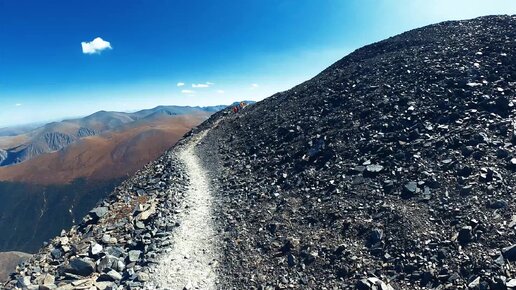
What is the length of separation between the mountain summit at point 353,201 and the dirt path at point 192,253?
0.38 feet

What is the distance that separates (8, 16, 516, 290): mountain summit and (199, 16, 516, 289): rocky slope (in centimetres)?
9

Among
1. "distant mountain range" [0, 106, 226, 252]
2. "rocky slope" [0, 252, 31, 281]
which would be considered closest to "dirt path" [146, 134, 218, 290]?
"rocky slope" [0, 252, 31, 281]

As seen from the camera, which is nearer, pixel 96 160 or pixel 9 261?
pixel 9 261

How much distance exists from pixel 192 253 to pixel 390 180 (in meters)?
13.8

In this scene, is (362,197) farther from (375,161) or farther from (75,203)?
(75,203)

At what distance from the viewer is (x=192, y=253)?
68.1ft

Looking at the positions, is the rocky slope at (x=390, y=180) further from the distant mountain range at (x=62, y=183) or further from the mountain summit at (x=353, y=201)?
the distant mountain range at (x=62, y=183)

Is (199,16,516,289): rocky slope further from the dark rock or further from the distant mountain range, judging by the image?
the distant mountain range

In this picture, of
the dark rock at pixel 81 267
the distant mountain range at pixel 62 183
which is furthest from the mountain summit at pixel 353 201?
the distant mountain range at pixel 62 183

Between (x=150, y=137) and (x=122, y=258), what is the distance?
5108 inches

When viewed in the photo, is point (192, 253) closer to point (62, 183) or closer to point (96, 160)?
point (62, 183)

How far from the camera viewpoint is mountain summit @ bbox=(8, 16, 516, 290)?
16438 mm

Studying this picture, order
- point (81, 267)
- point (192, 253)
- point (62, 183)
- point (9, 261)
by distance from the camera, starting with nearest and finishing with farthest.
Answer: point (81, 267)
point (192, 253)
point (9, 261)
point (62, 183)

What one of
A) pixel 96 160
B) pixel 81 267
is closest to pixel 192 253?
pixel 81 267
